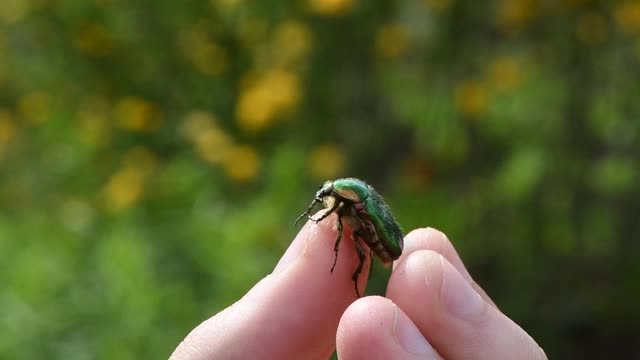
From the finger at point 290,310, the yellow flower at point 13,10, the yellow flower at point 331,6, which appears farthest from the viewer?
the yellow flower at point 13,10

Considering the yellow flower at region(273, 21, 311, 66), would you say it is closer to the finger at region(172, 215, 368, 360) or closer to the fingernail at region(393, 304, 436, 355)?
the finger at region(172, 215, 368, 360)

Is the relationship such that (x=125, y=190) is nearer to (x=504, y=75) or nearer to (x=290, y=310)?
(x=504, y=75)

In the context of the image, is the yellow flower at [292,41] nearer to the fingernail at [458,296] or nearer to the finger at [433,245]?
the finger at [433,245]

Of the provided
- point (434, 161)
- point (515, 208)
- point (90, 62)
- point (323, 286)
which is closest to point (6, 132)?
point (90, 62)

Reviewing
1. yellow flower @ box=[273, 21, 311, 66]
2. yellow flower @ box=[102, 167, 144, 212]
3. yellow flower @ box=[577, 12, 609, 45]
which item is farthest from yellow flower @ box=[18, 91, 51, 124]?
yellow flower @ box=[577, 12, 609, 45]

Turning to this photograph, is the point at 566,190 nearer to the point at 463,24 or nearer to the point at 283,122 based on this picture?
the point at 463,24

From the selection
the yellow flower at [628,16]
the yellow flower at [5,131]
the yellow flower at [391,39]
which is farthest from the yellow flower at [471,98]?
the yellow flower at [5,131]
